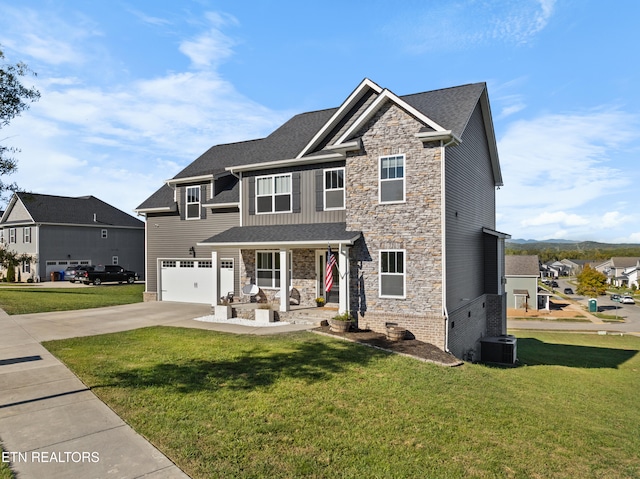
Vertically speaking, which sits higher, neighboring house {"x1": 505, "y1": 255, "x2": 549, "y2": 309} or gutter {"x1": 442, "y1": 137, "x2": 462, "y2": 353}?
gutter {"x1": 442, "y1": 137, "x2": 462, "y2": 353}

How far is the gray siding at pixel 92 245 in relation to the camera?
39156mm

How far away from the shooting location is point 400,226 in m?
14.5

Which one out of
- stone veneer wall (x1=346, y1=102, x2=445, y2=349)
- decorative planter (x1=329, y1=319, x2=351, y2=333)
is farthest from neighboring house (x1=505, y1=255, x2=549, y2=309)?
decorative planter (x1=329, y1=319, x2=351, y2=333)

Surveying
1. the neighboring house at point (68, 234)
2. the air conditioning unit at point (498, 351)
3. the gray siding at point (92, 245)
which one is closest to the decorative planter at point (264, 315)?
the air conditioning unit at point (498, 351)

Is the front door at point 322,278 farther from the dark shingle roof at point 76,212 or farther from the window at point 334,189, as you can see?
the dark shingle roof at point 76,212

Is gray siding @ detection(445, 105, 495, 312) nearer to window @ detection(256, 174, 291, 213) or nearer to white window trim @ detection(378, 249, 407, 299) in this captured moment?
white window trim @ detection(378, 249, 407, 299)

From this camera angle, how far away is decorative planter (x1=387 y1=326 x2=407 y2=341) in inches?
532

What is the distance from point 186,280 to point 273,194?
7749 millimetres

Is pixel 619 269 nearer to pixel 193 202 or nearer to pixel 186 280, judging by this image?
pixel 186 280

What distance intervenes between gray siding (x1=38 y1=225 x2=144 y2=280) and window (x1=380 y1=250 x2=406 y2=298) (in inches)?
1411

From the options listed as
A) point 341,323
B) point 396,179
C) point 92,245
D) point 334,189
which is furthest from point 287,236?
point 92,245

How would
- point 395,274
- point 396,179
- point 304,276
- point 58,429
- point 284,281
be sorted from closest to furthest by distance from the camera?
point 58,429
point 395,274
point 396,179
point 284,281
point 304,276

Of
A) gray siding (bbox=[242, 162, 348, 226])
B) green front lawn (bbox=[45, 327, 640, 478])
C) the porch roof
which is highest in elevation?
gray siding (bbox=[242, 162, 348, 226])

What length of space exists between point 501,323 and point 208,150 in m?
18.8
